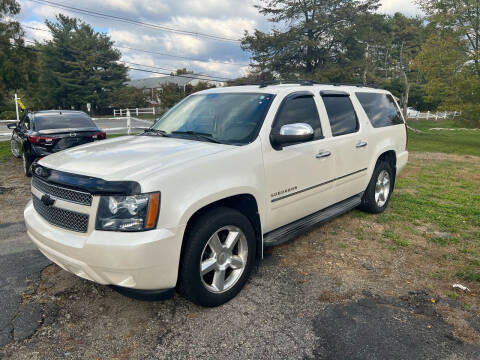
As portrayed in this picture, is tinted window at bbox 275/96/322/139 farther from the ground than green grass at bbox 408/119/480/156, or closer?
farther from the ground

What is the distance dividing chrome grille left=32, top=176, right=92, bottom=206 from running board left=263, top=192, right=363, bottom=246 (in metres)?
1.66

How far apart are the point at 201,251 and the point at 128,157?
981mm

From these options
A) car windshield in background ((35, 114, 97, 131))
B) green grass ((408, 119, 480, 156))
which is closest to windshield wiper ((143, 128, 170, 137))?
car windshield in background ((35, 114, 97, 131))

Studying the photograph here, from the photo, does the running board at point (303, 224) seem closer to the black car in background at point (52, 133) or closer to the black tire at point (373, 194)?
the black tire at point (373, 194)

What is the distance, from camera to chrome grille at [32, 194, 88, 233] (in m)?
2.60

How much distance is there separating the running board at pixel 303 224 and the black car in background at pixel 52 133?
20.1 feet

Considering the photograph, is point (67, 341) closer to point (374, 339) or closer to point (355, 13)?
point (374, 339)

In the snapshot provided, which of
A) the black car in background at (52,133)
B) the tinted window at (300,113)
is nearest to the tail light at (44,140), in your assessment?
the black car in background at (52,133)

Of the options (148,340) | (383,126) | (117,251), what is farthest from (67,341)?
(383,126)

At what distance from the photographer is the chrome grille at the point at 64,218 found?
8.52ft

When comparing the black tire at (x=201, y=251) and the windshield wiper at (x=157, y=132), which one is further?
the windshield wiper at (x=157, y=132)

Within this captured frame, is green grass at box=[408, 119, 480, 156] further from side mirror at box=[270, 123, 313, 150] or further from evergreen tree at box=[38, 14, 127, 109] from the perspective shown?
evergreen tree at box=[38, 14, 127, 109]

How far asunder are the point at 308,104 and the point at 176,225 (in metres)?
2.26

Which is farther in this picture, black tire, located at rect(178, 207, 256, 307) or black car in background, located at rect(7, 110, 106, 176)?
black car in background, located at rect(7, 110, 106, 176)
